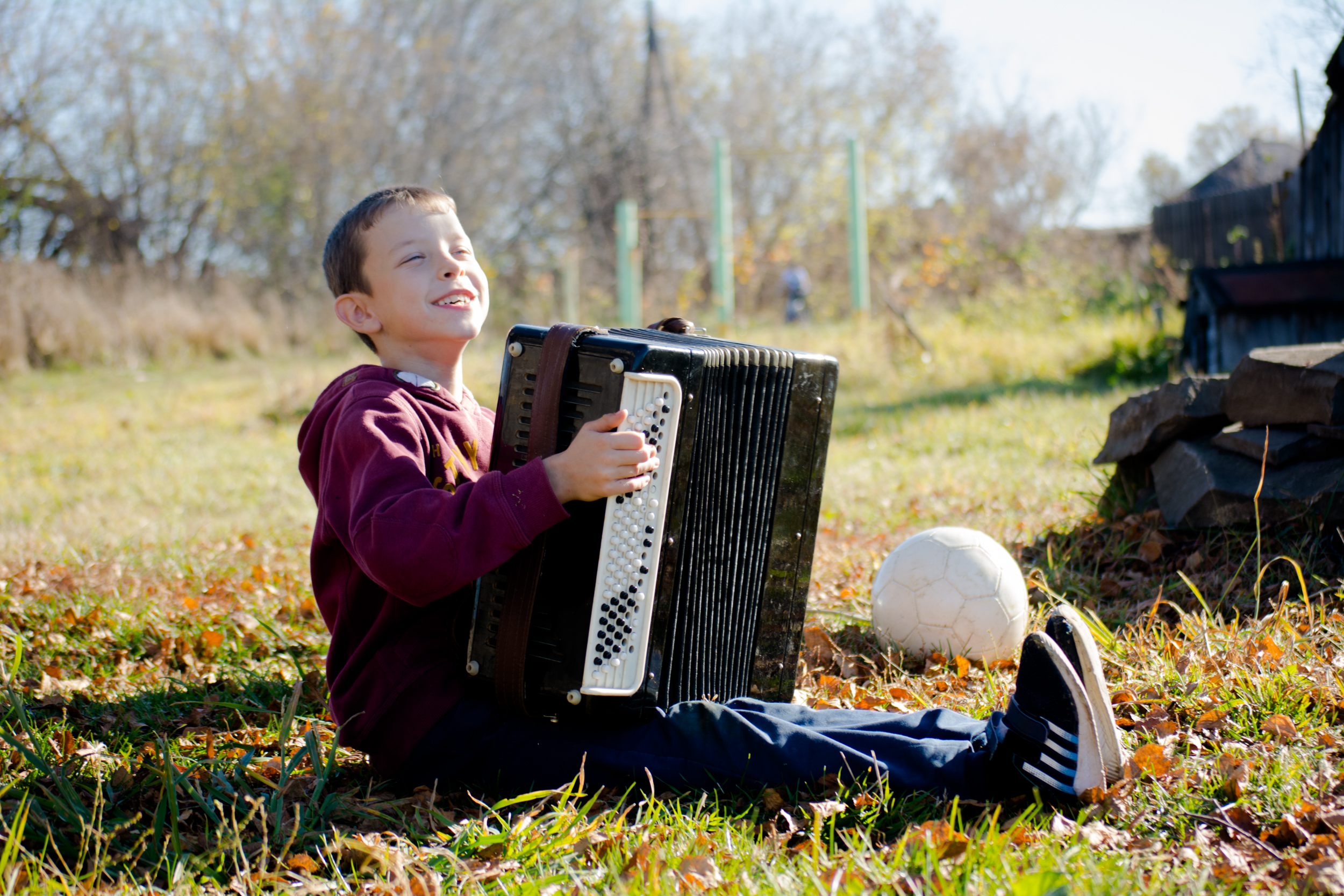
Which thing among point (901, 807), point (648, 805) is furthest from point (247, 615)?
point (901, 807)

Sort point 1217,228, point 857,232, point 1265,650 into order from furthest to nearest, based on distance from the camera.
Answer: point 1217,228 → point 857,232 → point 1265,650

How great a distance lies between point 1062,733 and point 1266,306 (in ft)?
18.5

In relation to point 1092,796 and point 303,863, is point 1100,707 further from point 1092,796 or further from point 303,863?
point 303,863

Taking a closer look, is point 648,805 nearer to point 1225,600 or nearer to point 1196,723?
point 1196,723

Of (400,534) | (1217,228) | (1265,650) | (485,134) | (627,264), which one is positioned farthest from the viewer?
(485,134)

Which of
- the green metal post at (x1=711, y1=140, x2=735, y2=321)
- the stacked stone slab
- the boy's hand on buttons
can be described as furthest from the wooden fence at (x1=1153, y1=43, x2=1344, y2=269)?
the boy's hand on buttons

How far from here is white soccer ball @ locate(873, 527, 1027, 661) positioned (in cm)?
299

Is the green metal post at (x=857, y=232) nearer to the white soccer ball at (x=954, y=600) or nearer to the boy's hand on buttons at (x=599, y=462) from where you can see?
the white soccer ball at (x=954, y=600)

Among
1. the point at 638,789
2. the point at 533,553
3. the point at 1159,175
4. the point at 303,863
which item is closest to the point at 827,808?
the point at 638,789

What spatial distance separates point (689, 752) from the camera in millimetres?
2166

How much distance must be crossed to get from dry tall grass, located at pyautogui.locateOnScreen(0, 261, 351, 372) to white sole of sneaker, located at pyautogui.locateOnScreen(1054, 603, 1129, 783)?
576 inches

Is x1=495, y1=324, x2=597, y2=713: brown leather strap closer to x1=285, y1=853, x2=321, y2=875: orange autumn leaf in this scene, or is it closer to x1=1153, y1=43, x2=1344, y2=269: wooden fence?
x1=285, y1=853, x2=321, y2=875: orange autumn leaf

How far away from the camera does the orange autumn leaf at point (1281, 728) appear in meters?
2.21

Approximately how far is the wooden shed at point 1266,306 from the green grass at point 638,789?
175cm
